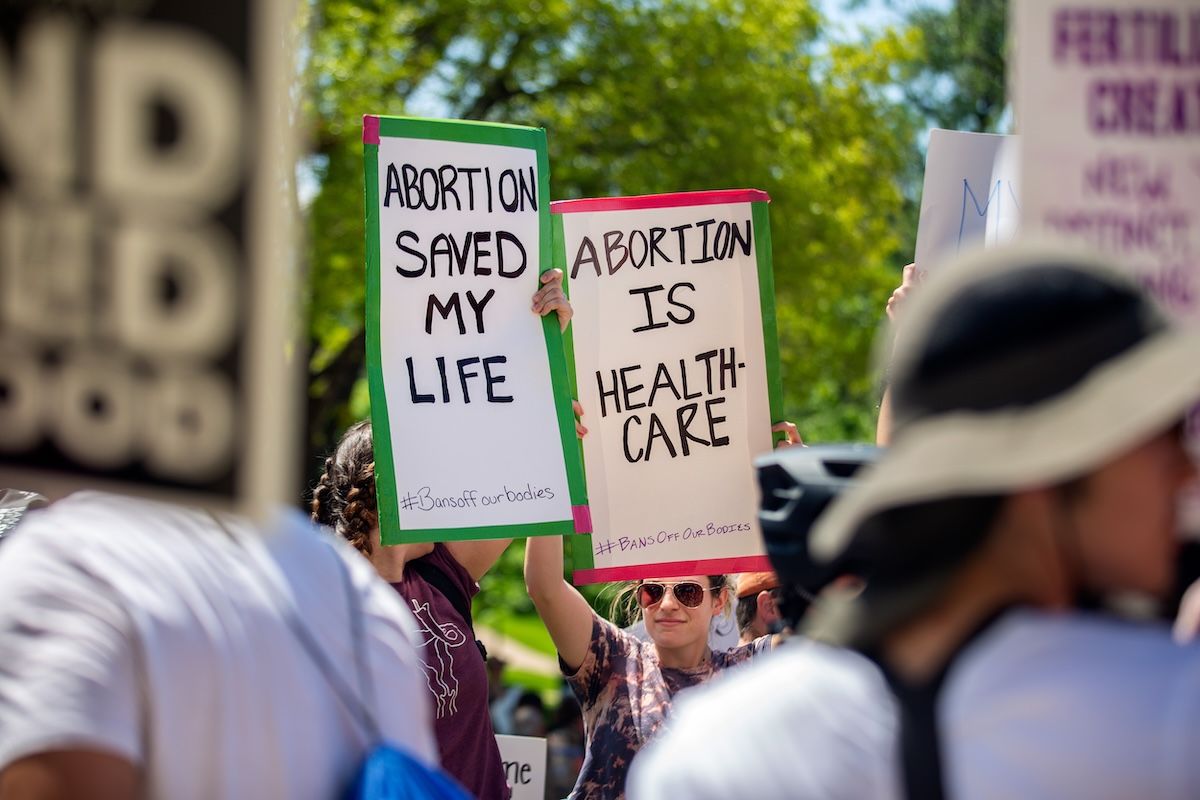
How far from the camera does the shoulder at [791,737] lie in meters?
1.47

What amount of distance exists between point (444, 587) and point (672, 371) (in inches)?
39.6

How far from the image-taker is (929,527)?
1.49m

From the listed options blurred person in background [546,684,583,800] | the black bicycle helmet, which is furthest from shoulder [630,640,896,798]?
blurred person in background [546,684,583,800]

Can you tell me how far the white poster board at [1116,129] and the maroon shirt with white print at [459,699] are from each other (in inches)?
85.4

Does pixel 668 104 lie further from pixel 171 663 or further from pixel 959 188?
pixel 171 663

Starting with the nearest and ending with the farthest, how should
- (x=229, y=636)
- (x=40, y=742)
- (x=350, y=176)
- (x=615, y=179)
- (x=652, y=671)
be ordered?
1. (x=40, y=742)
2. (x=229, y=636)
3. (x=652, y=671)
4. (x=350, y=176)
5. (x=615, y=179)

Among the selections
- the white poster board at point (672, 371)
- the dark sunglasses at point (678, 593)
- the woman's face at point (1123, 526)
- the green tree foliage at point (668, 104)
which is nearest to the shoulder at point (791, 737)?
the woman's face at point (1123, 526)

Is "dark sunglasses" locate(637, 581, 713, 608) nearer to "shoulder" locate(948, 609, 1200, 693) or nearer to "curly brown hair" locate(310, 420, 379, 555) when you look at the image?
"curly brown hair" locate(310, 420, 379, 555)

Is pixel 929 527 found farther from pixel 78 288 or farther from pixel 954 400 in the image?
pixel 78 288

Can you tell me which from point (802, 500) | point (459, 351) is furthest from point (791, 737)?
point (459, 351)

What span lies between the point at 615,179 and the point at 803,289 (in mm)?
2223

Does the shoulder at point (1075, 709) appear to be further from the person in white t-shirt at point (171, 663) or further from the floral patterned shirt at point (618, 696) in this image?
the floral patterned shirt at point (618, 696)

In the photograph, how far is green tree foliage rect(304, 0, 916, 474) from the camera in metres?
14.8

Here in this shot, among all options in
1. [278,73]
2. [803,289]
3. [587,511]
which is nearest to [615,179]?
[803,289]
